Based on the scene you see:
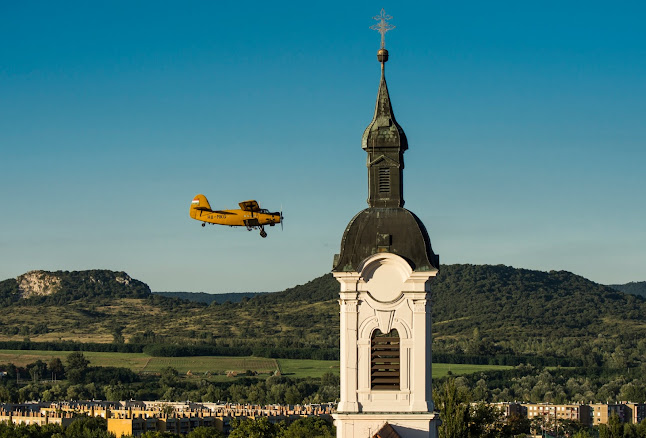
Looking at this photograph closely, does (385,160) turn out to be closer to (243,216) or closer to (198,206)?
(243,216)

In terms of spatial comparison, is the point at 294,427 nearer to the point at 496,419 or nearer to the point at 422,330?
the point at 496,419

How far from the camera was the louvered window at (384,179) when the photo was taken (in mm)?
56094

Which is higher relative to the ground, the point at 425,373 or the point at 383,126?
the point at 383,126

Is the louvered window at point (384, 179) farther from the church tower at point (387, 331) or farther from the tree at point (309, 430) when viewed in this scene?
the tree at point (309, 430)

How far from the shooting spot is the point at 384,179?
185ft

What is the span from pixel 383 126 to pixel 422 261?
18.6 feet

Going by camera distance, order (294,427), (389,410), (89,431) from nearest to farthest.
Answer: (389,410) < (294,427) < (89,431)

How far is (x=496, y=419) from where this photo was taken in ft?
331

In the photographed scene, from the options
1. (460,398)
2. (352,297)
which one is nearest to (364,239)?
(352,297)

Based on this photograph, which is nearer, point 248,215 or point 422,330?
point 422,330

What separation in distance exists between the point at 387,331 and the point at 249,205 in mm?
53694

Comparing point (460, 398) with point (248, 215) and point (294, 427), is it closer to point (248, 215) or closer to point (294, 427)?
point (248, 215)

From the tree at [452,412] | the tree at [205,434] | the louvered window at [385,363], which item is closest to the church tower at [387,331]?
the louvered window at [385,363]

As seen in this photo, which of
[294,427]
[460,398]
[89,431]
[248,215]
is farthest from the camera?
[89,431]
